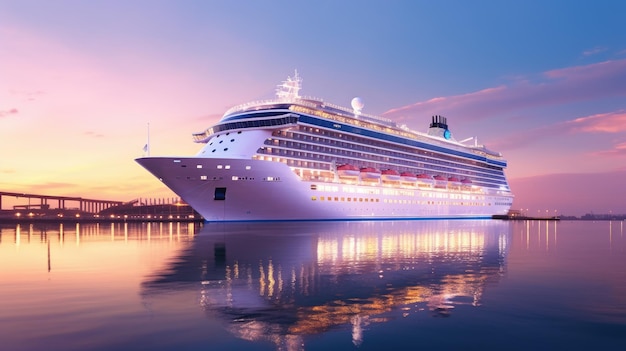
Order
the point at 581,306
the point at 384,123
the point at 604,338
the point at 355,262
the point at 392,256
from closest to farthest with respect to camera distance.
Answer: the point at 604,338 → the point at 581,306 → the point at 355,262 → the point at 392,256 → the point at 384,123

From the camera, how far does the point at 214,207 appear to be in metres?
63.5

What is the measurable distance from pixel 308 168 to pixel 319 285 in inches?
2165

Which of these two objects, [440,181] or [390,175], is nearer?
[390,175]

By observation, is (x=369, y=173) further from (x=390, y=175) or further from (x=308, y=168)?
(x=308, y=168)

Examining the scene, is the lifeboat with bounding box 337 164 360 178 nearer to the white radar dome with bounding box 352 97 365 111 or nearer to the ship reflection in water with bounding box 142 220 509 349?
the white radar dome with bounding box 352 97 365 111

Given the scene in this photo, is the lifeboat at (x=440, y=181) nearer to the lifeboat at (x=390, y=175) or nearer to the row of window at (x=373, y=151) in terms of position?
the row of window at (x=373, y=151)

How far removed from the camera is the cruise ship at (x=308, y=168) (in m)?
60.8

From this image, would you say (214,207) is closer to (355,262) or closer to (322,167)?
(322,167)

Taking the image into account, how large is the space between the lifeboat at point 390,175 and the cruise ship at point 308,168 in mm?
206

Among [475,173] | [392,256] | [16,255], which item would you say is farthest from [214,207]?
[475,173]

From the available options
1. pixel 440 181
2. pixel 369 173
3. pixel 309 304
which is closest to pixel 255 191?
pixel 369 173

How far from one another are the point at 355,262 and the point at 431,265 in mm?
3662

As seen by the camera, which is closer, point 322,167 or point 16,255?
point 16,255

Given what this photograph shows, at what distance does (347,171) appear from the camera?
7706cm
